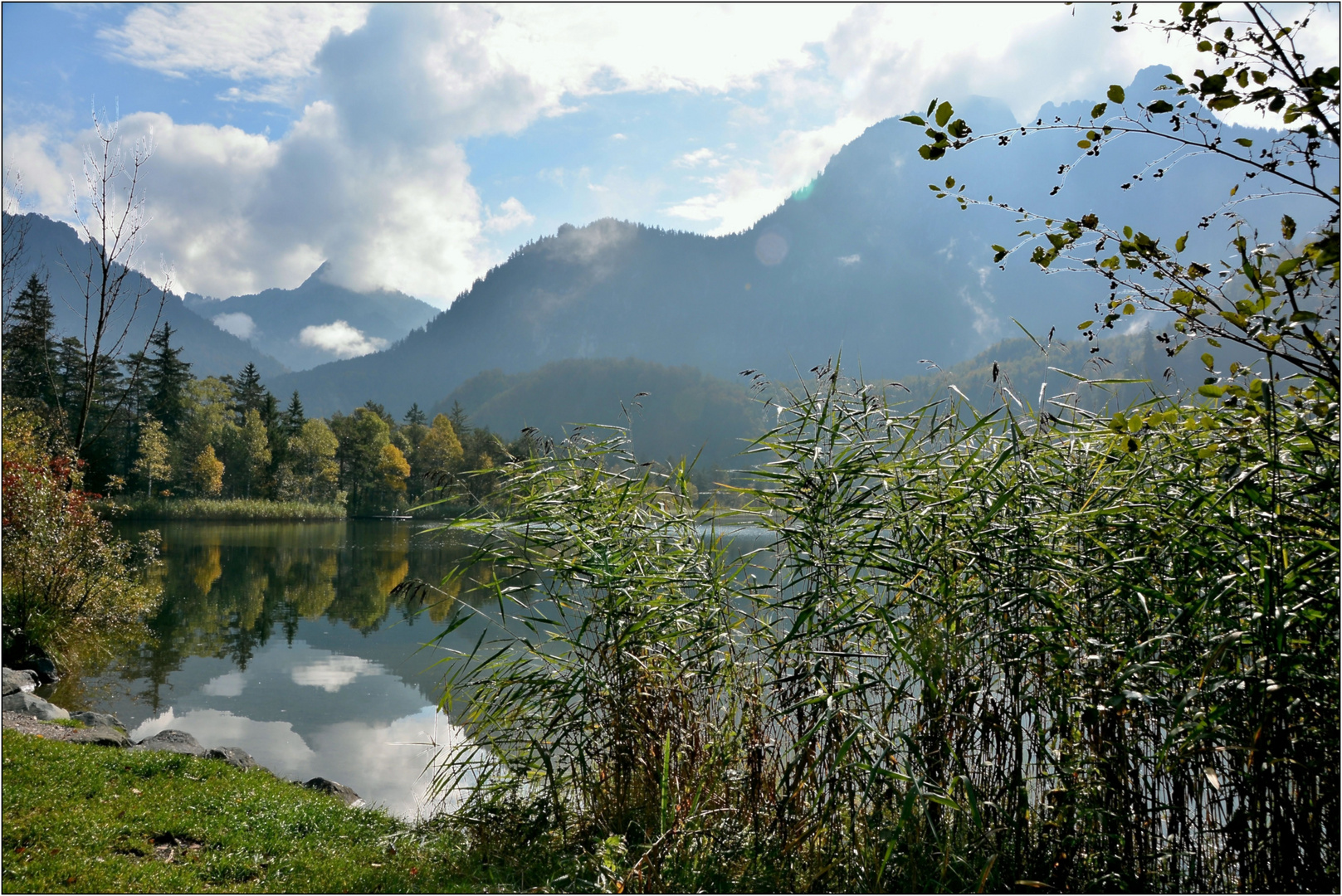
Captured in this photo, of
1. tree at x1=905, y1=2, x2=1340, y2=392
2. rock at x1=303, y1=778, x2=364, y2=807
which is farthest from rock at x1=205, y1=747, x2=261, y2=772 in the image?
tree at x1=905, y1=2, x2=1340, y2=392

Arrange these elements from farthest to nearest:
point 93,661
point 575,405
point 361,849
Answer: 1. point 575,405
2. point 93,661
3. point 361,849

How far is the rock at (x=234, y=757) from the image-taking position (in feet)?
23.7

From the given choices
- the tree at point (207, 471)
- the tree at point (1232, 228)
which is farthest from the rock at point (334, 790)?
the tree at point (207, 471)

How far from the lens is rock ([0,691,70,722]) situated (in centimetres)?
809

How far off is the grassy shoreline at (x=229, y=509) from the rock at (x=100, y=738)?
34.2m

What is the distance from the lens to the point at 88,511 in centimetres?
1234

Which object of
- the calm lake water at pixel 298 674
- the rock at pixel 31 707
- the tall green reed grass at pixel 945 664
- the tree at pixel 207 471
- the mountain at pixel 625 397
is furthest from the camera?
the mountain at pixel 625 397

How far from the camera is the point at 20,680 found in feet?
32.2

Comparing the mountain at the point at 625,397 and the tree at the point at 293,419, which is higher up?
the mountain at the point at 625,397

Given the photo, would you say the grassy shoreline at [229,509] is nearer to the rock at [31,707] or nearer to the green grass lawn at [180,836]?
the rock at [31,707]

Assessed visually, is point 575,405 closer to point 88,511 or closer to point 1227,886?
point 88,511

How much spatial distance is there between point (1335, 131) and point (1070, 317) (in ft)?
648

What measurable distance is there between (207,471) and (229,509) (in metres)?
2.79

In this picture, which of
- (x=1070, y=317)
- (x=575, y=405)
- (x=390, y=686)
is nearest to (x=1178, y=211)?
(x=1070, y=317)
